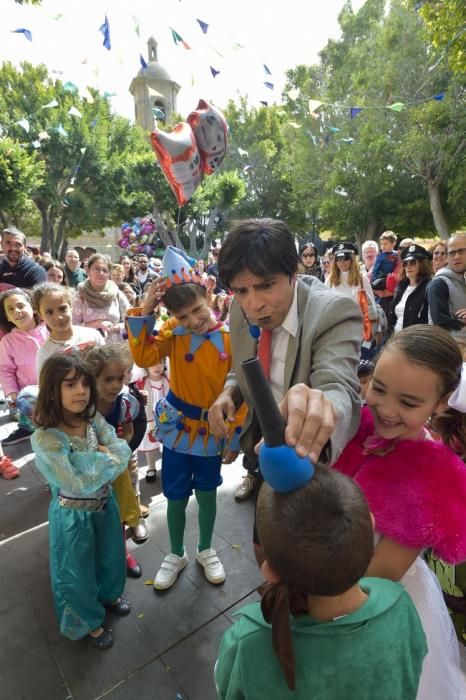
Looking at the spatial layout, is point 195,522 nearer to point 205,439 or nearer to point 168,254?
point 205,439

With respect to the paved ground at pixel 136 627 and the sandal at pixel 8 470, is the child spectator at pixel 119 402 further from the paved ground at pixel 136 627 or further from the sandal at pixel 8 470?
the sandal at pixel 8 470

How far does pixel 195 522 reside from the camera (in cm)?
292

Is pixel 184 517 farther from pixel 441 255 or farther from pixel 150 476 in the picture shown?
pixel 441 255

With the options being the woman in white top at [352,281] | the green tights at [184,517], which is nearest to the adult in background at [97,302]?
the green tights at [184,517]

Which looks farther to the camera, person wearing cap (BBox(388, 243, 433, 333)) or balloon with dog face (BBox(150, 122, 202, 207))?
person wearing cap (BBox(388, 243, 433, 333))

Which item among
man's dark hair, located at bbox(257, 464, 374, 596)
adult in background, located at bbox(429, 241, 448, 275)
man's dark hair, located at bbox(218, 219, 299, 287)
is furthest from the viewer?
adult in background, located at bbox(429, 241, 448, 275)

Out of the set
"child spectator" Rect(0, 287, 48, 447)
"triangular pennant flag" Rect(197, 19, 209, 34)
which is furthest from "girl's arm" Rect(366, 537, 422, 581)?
"triangular pennant flag" Rect(197, 19, 209, 34)

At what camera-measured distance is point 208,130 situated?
3008mm

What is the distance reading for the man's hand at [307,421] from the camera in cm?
84

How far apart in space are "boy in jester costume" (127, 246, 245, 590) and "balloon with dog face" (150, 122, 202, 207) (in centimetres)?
83

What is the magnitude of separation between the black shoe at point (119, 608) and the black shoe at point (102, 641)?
0.48 feet

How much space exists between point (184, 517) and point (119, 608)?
0.57 meters

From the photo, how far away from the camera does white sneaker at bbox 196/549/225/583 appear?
91.9 inches

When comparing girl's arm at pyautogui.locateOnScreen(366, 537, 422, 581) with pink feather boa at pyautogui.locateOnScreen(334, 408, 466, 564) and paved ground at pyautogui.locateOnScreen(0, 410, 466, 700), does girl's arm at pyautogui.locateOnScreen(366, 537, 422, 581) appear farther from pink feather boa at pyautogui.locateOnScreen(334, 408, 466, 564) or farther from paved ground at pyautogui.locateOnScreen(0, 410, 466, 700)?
paved ground at pyautogui.locateOnScreen(0, 410, 466, 700)
